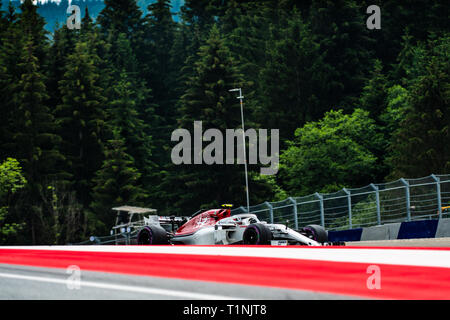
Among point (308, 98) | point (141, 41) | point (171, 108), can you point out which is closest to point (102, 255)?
point (308, 98)

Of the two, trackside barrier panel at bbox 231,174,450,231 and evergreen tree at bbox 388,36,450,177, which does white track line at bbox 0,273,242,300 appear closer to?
trackside barrier panel at bbox 231,174,450,231

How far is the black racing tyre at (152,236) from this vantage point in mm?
16203

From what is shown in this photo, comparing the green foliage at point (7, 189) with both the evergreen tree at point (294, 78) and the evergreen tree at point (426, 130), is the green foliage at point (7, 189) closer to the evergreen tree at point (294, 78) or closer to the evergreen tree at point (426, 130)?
the evergreen tree at point (294, 78)

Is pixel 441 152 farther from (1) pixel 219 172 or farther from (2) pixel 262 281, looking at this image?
(2) pixel 262 281

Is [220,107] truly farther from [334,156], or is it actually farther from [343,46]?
[343,46]

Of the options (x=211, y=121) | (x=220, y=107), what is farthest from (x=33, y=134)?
(x=220, y=107)

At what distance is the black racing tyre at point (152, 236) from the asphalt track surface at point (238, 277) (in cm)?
594

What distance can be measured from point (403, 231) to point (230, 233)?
5079 mm

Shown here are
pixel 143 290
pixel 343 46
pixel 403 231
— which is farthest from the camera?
pixel 343 46

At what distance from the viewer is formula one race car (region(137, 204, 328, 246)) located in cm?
1446

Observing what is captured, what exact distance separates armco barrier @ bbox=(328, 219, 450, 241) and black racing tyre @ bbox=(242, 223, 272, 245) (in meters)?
4.95

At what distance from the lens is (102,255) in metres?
11.3

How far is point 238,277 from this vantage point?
7250 mm
